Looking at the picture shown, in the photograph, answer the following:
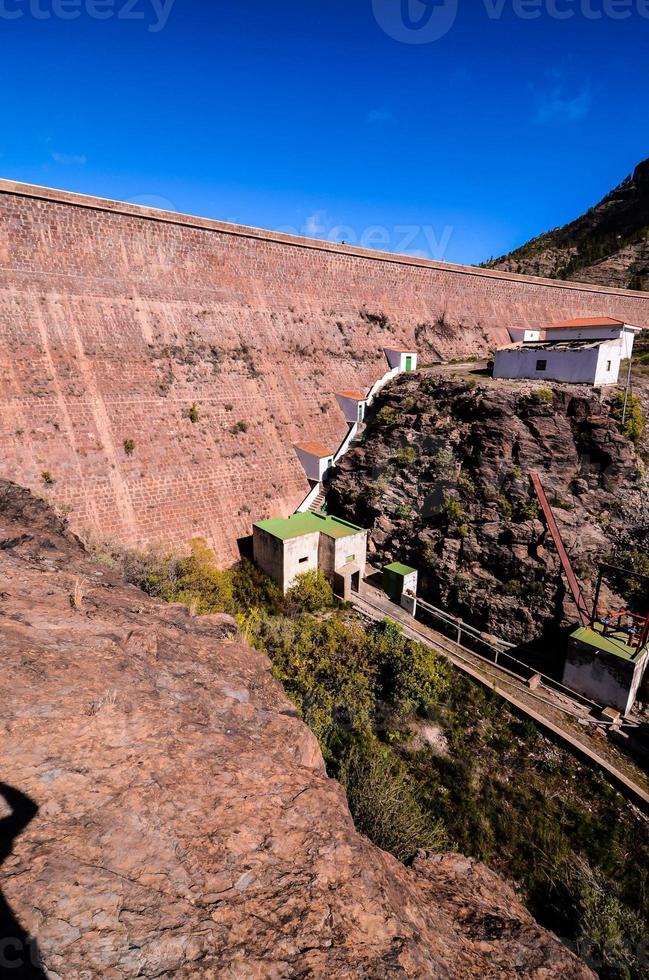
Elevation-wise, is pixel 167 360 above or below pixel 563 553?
above

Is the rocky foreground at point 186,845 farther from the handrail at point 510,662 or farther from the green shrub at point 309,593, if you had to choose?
the green shrub at point 309,593

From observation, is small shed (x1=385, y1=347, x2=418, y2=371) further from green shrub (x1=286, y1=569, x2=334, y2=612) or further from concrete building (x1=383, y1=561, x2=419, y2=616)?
green shrub (x1=286, y1=569, x2=334, y2=612)

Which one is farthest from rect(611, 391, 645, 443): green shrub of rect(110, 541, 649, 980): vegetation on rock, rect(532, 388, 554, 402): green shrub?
rect(110, 541, 649, 980): vegetation on rock

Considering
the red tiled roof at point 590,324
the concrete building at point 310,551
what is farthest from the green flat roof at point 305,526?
the red tiled roof at point 590,324

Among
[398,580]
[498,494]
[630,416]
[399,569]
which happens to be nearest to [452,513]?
[498,494]

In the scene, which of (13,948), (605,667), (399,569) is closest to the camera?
(13,948)

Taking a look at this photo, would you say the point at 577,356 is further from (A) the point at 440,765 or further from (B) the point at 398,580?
(A) the point at 440,765
